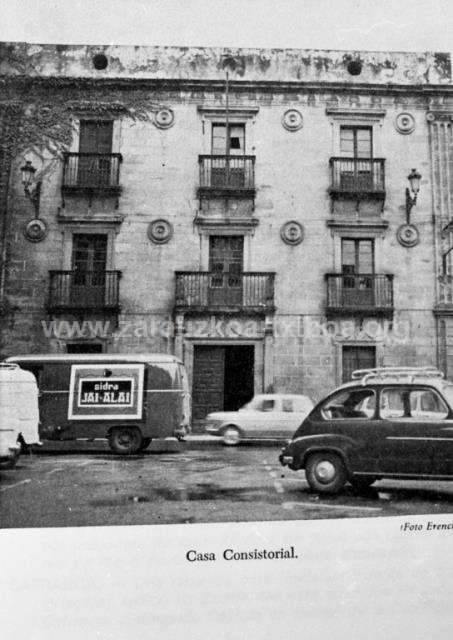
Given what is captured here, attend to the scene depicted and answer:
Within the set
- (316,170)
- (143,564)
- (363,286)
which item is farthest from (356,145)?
(143,564)

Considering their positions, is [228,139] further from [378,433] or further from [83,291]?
[378,433]

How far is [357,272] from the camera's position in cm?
481

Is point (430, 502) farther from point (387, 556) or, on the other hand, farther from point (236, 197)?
Result: point (236, 197)

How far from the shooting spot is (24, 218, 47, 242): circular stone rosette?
177 inches

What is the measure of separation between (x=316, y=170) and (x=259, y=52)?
4.03 ft

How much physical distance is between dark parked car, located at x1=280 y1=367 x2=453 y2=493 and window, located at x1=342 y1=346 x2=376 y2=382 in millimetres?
190

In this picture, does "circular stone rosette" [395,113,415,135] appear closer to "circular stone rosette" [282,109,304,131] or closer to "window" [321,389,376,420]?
"circular stone rosette" [282,109,304,131]

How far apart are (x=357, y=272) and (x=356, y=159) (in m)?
1.08

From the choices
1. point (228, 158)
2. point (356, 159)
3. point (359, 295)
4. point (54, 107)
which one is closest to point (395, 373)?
point (359, 295)

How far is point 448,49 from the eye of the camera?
436 centimetres

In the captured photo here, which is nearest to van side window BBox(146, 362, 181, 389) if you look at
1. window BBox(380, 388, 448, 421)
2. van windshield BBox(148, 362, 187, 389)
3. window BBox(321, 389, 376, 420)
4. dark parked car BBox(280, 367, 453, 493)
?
van windshield BBox(148, 362, 187, 389)

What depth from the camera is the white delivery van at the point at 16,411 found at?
363 centimetres

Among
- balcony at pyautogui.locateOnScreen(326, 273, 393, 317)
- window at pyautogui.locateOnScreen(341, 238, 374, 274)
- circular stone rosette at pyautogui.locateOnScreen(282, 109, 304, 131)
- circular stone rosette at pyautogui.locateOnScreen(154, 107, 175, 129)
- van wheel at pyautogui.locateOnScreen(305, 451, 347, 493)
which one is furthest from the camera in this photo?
circular stone rosette at pyautogui.locateOnScreen(282, 109, 304, 131)

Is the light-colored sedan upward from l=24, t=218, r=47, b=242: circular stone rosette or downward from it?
downward
